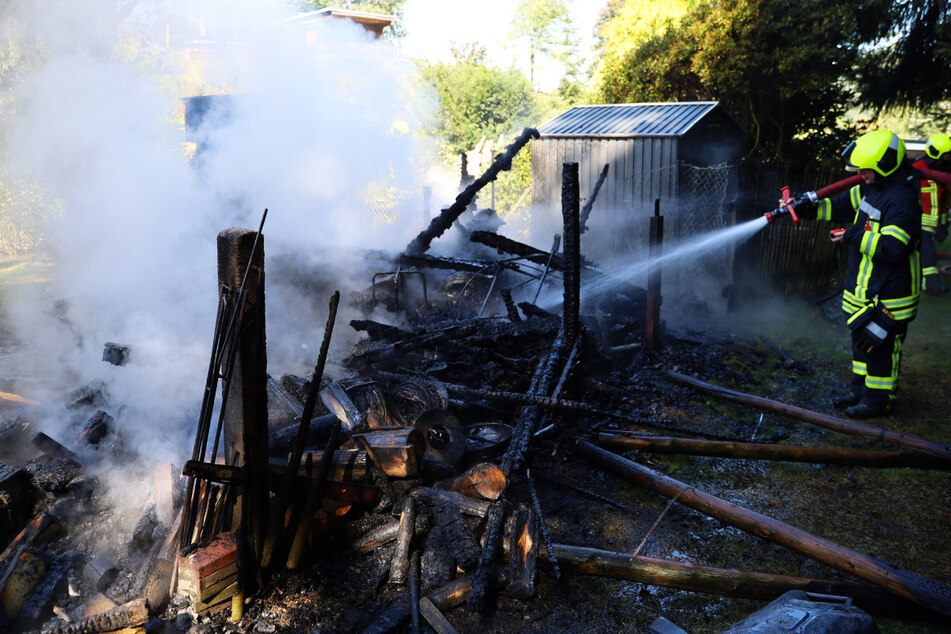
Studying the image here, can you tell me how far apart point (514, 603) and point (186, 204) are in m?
9.76

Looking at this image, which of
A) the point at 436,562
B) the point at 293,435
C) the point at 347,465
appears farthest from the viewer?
the point at 293,435

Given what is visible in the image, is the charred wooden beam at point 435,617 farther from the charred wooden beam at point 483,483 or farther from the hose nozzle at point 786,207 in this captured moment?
the hose nozzle at point 786,207

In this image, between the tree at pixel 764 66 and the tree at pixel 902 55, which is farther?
the tree at pixel 764 66

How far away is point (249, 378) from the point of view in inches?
129

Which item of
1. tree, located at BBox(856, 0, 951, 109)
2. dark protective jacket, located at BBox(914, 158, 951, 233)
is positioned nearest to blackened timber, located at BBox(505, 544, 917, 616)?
dark protective jacket, located at BBox(914, 158, 951, 233)

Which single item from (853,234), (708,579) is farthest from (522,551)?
(853,234)

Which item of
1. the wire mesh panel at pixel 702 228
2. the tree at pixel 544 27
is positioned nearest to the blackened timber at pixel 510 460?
the wire mesh panel at pixel 702 228

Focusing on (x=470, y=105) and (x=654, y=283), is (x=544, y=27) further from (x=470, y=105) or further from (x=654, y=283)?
(x=654, y=283)

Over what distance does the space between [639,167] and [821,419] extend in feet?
21.6

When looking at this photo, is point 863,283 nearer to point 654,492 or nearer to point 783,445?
point 783,445

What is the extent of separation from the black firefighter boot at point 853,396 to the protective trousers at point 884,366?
0.19 meters

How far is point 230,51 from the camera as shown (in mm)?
15617

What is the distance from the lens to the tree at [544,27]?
33812 mm

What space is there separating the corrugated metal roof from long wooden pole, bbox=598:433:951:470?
6.68m
